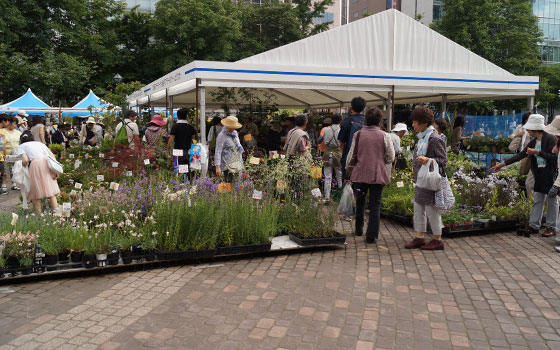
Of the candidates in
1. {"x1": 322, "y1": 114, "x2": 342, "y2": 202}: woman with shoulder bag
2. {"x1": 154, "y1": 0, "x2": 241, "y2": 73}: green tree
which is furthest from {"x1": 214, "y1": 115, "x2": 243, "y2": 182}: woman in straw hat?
{"x1": 154, "y1": 0, "x2": 241, "y2": 73}: green tree

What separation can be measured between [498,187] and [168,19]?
26.2 m

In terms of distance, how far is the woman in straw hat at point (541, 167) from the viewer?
6.30 m

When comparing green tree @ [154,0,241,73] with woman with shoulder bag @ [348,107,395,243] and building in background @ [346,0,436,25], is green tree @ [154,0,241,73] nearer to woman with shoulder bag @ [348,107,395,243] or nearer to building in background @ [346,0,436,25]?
building in background @ [346,0,436,25]

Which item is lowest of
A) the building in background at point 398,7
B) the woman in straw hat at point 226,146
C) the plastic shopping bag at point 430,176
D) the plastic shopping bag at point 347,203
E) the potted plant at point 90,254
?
the potted plant at point 90,254

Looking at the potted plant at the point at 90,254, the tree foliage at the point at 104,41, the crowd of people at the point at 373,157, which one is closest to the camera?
the potted plant at the point at 90,254

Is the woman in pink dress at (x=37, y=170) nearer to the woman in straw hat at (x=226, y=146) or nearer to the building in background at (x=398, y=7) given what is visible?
the woman in straw hat at (x=226, y=146)

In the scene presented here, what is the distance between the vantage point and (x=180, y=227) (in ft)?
16.6

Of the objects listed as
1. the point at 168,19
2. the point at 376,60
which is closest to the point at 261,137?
the point at 376,60

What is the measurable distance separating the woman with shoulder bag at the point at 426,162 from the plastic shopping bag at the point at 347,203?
2.95 feet

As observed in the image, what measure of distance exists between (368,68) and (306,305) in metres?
6.88

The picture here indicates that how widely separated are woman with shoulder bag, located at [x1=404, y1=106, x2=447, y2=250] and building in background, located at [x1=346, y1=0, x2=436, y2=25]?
41.1 meters

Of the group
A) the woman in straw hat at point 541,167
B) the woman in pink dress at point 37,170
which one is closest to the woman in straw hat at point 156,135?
the woman in pink dress at point 37,170

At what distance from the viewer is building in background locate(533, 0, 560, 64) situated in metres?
55.0

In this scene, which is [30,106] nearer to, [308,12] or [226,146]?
[226,146]
